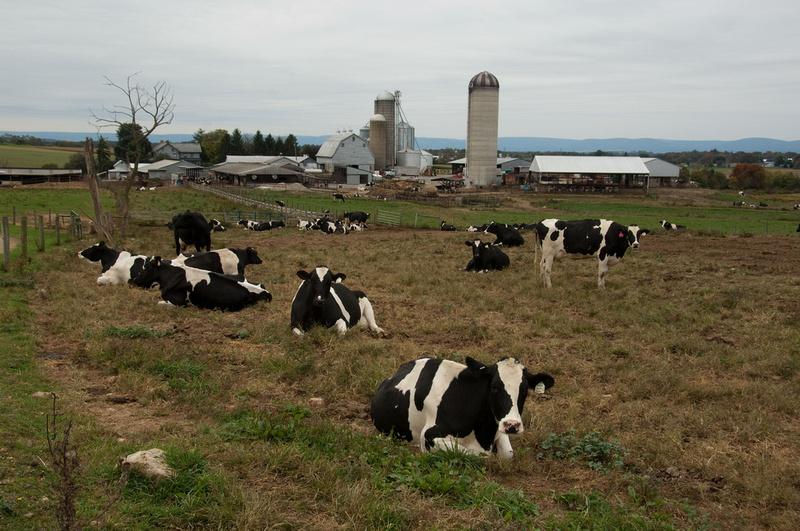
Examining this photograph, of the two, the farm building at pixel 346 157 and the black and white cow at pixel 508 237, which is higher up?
the farm building at pixel 346 157

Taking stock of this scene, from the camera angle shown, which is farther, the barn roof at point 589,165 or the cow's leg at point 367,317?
the barn roof at point 589,165

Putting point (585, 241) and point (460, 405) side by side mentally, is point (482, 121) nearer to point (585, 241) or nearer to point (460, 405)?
point (585, 241)

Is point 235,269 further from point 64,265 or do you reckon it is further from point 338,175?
point 338,175

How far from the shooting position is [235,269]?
16.0m

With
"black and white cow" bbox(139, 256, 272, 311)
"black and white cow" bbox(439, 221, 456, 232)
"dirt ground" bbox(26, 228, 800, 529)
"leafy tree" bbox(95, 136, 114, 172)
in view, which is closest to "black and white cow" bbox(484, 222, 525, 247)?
"black and white cow" bbox(439, 221, 456, 232)

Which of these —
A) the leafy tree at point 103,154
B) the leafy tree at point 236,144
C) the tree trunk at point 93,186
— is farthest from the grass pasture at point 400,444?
the leafy tree at point 236,144

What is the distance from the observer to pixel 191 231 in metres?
21.2

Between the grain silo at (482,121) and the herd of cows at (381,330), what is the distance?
60534 mm

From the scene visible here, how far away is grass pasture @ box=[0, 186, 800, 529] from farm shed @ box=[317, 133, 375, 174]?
2953 inches

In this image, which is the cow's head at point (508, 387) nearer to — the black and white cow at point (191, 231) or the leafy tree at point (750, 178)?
the black and white cow at point (191, 231)

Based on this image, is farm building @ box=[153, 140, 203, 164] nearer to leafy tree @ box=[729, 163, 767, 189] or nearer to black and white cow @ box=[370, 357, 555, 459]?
leafy tree @ box=[729, 163, 767, 189]

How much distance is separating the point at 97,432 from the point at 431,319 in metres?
7.18

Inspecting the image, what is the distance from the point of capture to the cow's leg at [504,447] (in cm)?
608

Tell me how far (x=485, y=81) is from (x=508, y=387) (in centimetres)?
7851
